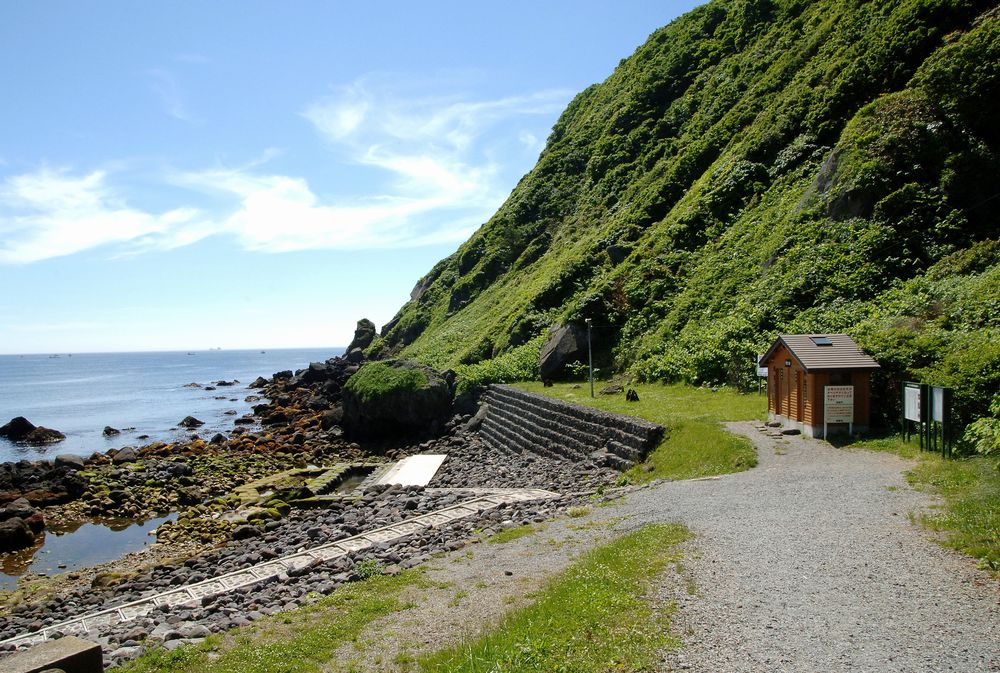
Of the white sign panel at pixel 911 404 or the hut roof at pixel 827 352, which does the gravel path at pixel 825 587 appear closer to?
the white sign panel at pixel 911 404

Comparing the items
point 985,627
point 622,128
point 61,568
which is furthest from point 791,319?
point 622,128

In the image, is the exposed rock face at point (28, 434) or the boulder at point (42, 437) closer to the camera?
the boulder at point (42, 437)

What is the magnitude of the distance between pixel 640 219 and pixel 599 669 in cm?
4112

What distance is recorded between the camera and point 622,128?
6234 cm

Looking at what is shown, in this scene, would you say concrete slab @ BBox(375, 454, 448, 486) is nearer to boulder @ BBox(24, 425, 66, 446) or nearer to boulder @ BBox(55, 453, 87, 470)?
boulder @ BBox(55, 453, 87, 470)

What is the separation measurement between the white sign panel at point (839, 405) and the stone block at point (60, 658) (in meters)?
16.0

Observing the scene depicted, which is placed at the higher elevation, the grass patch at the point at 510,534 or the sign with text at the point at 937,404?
the sign with text at the point at 937,404

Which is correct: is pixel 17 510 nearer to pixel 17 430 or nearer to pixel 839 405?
pixel 839 405

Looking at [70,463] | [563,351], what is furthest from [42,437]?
[563,351]

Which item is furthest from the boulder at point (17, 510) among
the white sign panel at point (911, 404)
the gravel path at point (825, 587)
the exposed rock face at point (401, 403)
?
the white sign panel at point (911, 404)

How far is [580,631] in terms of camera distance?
7.47 meters

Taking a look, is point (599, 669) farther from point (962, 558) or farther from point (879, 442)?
point (879, 442)

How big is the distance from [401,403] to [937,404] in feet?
87.7

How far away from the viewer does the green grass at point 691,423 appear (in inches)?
655
